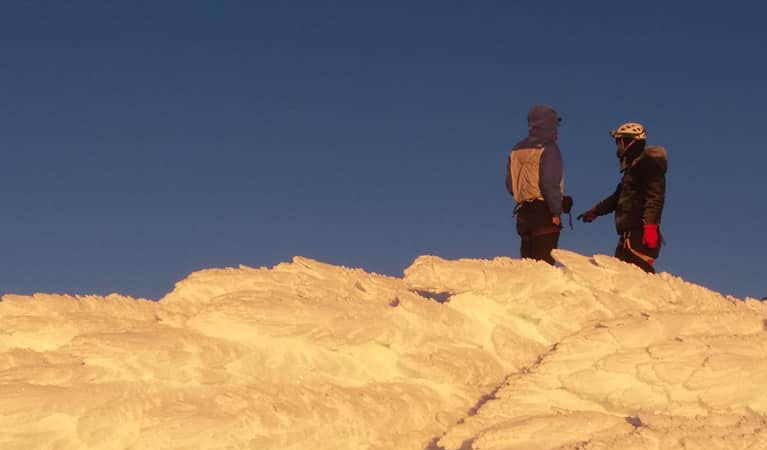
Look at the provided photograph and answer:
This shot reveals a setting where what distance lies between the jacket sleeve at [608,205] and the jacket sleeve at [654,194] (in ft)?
2.11

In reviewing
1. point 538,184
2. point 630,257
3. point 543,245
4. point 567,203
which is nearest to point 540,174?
point 538,184

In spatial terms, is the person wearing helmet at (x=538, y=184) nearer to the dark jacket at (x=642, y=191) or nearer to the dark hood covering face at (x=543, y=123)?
the dark hood covering face at (x=543, y=123)

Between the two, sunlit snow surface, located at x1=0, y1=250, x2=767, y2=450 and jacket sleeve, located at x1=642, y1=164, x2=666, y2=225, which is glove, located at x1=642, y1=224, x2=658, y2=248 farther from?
sunlit snow surface, located at x1=0, y1=250, x2=767, y2=450

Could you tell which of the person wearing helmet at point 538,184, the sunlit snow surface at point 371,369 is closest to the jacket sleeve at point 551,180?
the person wearing helmet at point 538,184

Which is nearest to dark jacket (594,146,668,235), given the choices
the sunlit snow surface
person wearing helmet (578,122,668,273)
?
person wearing helmet (578,122,668,273)

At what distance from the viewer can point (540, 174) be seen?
12.5 metres

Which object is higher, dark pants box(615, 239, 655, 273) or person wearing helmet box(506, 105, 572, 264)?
person wearing helmet box(506, 105, 572, 264)

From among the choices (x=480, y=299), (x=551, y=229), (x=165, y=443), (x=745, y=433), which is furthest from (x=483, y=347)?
(x=551, y=229)

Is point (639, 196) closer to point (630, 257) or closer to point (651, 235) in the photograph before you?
point (651, 235)

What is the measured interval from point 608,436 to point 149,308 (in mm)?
3755

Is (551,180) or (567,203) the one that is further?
(567,203)

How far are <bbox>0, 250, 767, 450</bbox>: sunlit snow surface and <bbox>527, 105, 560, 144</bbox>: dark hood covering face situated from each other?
448 cm

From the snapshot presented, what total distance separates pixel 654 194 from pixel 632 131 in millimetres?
862

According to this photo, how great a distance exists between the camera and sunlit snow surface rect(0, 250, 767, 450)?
20.9 ft
